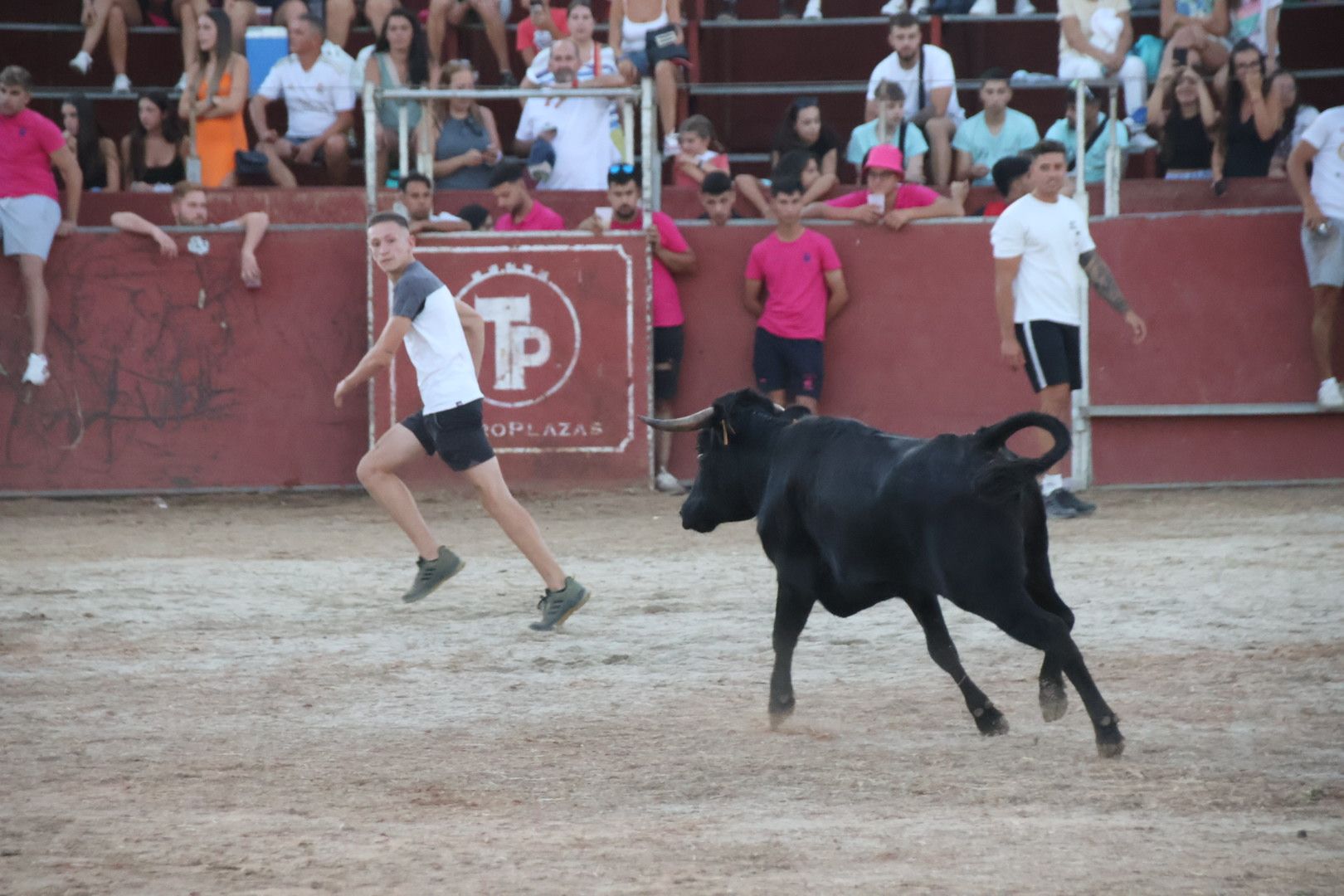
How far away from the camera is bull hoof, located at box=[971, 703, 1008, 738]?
550cm

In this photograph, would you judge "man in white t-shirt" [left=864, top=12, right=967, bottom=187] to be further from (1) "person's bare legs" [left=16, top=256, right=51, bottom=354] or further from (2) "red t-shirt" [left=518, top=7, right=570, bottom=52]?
(1) "person's bare legs" [left=16, top=256, right=51, bottom=354]

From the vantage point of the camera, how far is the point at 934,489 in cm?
513

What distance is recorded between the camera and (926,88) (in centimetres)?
1296

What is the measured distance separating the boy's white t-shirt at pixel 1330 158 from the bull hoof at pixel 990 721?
7021mm

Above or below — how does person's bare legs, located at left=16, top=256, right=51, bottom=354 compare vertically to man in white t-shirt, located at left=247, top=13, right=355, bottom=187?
below

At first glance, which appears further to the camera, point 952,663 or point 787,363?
point 787,363

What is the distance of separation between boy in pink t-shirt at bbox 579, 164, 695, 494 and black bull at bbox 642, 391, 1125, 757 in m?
5.72

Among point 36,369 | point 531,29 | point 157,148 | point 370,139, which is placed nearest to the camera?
point 370,139

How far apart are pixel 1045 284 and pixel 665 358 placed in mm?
3109

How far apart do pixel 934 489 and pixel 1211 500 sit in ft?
21.9

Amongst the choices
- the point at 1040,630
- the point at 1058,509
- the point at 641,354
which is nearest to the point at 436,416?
the point at 1040,630

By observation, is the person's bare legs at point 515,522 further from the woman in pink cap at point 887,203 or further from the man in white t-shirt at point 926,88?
the man in white t-shirt at point 926,88

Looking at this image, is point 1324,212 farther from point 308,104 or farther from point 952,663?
point 308,104

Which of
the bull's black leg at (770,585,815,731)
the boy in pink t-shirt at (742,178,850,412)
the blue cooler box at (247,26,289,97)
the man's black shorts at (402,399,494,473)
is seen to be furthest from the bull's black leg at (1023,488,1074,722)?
the blue cooler box at (247,26,289,97)
